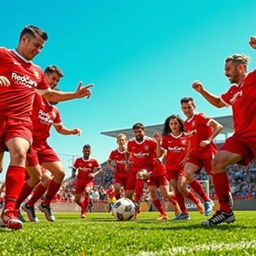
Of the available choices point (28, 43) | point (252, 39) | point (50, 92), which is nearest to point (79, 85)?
point (50, 92)

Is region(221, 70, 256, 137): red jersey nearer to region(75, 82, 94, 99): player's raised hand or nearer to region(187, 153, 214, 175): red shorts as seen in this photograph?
region(75, 82, 94, 99): player's raised hand

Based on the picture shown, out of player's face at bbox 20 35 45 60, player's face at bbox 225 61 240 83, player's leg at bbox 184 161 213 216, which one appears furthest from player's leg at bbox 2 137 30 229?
player's leg at bbox 184 161 213 216

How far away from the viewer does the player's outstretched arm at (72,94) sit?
19.7 feet

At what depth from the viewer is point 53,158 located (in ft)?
26.6

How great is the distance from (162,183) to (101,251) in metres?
8.32

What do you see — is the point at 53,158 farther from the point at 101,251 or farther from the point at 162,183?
the point at 101,251

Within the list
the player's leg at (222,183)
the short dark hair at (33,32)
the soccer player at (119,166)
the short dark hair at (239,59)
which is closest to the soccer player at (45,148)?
the short dark hair at (33,32)

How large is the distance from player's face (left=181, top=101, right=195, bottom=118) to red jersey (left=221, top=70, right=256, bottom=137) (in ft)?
14.2

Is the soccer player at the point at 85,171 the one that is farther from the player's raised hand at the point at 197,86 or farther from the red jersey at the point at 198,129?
the player's raised hand at the point at 197,86

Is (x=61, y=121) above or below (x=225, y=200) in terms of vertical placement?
above

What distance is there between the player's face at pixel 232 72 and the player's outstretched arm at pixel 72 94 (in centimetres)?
192

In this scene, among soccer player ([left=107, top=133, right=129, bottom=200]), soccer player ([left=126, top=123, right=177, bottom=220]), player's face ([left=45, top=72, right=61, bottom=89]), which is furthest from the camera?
soccer player ([left=107, top=133, right=129, bottom=200])

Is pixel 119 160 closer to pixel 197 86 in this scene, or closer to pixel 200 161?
pixel 200 161

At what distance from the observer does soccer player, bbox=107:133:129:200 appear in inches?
541
